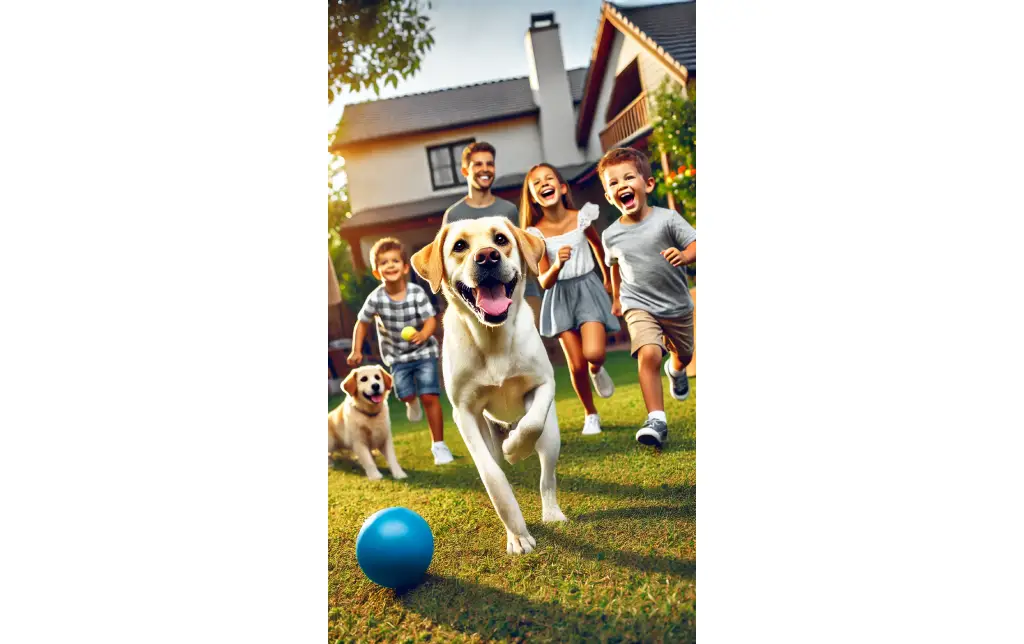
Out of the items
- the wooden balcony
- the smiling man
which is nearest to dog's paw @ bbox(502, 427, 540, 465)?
the smiling man

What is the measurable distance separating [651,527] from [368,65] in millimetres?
4502

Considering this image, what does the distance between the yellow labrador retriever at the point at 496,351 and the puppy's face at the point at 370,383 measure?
1.05 meters

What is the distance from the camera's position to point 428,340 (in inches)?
150

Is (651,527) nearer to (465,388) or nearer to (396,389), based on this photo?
(465,388)

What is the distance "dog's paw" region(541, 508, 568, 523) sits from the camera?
2709mm

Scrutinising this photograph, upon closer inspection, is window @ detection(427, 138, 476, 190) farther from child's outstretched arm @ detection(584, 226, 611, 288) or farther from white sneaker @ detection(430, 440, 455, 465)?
white sneaker @ detection(430, 440, 455, 465)

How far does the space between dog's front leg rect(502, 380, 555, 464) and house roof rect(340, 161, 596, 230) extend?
4.49 ft

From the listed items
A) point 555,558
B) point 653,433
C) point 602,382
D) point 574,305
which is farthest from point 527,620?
point 574,305

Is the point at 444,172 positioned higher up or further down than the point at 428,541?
higher up

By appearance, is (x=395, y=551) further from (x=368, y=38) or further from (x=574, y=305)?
(x=368, y=38)

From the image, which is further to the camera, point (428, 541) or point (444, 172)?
point (444, 172)

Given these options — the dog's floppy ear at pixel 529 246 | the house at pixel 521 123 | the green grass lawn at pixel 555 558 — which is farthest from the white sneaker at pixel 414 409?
the dog's floppy ear at pixel 529 246

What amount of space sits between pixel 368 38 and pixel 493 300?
12.9 feet

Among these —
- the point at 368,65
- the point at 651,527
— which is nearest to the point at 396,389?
the point at 651,527
